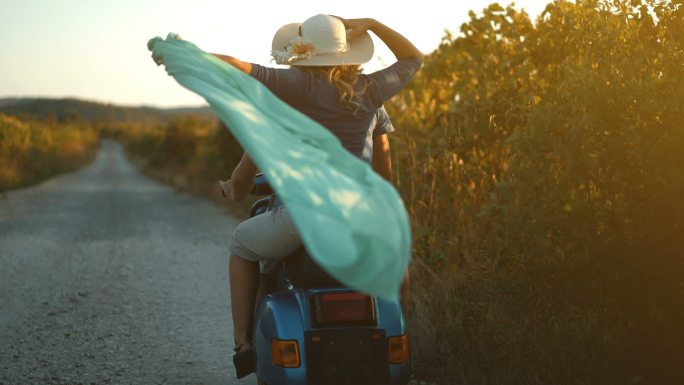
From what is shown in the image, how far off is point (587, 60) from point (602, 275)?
3.96 ft

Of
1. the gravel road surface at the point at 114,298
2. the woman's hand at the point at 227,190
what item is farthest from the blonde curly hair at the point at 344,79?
the gravel road surface at the point at 114,298

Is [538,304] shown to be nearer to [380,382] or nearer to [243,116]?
[380,382]

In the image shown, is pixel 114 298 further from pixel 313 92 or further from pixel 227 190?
pixel 313 92

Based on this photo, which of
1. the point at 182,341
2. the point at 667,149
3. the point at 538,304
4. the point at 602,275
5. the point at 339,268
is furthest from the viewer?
the point at 182,341

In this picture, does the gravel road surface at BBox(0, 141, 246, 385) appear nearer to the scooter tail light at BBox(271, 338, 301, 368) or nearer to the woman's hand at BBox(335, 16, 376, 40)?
the scooter tail light at BBox(271, 338, 301, 368)

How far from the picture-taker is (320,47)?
3750 mm

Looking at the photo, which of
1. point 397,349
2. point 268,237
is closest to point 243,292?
point 268,237

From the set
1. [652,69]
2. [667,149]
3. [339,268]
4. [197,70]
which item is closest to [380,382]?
[339,268]

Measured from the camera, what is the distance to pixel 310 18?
3.85 metres

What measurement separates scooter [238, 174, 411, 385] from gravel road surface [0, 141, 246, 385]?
2.14 meters

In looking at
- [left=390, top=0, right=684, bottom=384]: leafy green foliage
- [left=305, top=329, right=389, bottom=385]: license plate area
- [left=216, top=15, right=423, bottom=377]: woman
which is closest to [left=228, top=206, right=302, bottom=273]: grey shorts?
[left=216, top=15, right=423, bottom=377]: woman

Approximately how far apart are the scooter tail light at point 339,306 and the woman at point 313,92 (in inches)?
11.2

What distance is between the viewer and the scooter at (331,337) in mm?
3779

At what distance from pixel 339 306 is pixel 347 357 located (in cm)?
22
